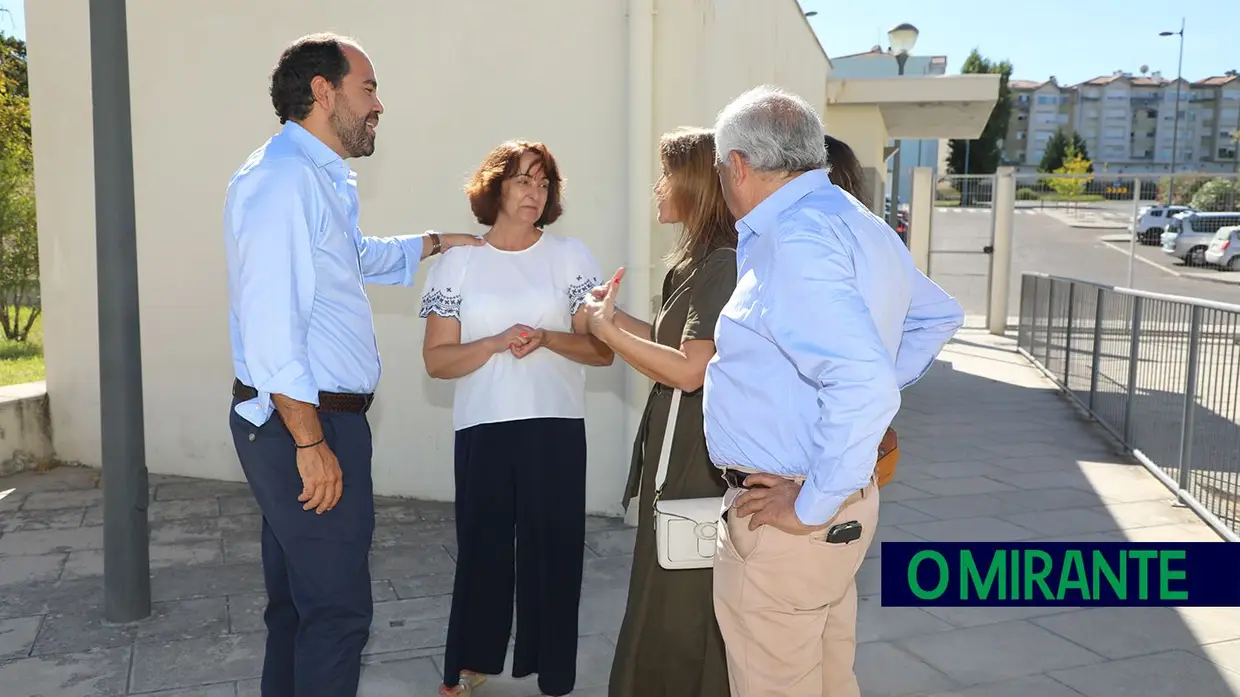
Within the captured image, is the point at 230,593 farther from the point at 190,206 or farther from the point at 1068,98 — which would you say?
the point at 1068,98

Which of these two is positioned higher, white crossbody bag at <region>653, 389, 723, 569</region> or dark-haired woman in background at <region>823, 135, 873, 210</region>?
dark-haired woman in background at <region>823, 135, 873, 210</region>

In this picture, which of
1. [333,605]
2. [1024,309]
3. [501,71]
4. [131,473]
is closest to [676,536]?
[333,605]

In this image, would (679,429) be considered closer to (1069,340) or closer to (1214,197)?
(1069,340)

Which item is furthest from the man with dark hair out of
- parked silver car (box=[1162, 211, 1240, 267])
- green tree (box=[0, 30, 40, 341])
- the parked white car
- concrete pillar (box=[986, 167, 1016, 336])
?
parked silver car (box=[1162, 211, 1240, 267])

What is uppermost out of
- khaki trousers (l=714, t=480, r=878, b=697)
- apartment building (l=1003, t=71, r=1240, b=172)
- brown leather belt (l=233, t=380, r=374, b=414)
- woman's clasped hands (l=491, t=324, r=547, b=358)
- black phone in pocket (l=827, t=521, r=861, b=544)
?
apartment building (l=1003, t=71, r=1240, b=172)

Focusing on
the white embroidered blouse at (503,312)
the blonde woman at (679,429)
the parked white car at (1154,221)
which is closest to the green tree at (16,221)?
the white embroidered blouse at (503,312)

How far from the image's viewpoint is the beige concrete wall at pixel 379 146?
5.34 m

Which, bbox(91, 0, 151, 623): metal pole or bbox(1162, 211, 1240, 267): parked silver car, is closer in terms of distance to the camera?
bbox(91, 0, 151, 623): metal pole

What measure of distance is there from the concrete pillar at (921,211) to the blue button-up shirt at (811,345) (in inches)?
543

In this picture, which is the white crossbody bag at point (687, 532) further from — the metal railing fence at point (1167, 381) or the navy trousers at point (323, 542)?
the metal railing fence at point (1167, 381)

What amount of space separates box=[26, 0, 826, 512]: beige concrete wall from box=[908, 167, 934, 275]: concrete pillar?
9249 mm

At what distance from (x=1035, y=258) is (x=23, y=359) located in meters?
21.4

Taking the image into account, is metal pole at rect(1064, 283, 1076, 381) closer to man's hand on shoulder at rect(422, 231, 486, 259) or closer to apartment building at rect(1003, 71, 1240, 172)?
man's hand on shoulder at rect(422, 231, 486, 259)

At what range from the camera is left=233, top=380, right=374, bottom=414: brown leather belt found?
2484 mm
